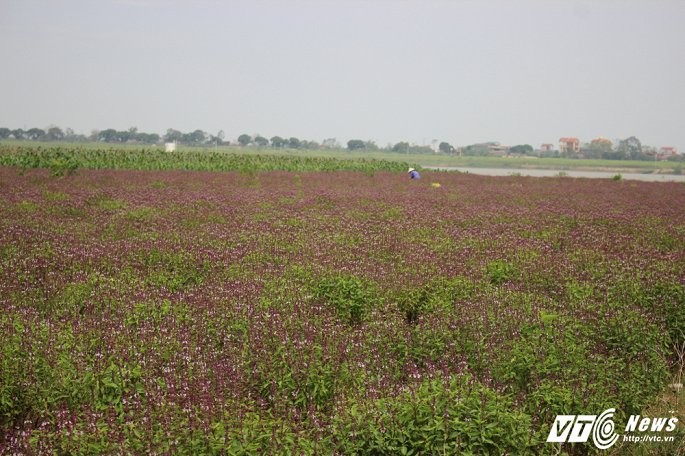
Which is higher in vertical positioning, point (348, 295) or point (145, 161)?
point (145, 161)

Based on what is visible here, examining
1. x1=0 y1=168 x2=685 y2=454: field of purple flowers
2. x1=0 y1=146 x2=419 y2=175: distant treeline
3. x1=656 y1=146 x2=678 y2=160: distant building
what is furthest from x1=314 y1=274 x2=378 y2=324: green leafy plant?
x1=656 y1=146 x2=678 y2=160: distant building

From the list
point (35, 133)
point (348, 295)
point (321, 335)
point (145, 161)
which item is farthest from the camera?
point (35, 133)

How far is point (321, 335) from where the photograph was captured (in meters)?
6.21

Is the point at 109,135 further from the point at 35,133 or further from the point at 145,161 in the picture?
the point at 145,161

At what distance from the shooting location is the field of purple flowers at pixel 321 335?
445cm

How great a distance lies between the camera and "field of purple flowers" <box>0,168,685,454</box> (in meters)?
4.45

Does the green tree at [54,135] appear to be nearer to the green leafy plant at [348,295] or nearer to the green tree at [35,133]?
the green tree at [35,133]

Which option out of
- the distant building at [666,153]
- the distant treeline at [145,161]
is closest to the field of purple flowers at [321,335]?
the distant treeline at [145,161]

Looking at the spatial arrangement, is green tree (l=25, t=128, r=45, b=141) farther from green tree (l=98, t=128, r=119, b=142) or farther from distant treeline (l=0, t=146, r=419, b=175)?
distant treeline (l=0, t=146, r=419, b=175)

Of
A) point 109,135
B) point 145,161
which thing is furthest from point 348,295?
point 109,135

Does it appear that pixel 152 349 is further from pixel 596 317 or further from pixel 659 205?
pixel 659 205

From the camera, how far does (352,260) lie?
33.3 ft

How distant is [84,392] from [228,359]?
4.39ft

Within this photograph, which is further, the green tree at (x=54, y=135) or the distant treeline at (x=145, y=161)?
A: the green tree at (x=54, y=135)
